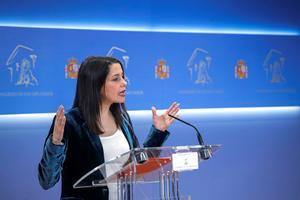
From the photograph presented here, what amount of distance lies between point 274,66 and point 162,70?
1073 mm

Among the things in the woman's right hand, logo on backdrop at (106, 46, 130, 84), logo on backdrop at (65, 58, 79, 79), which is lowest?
the woman's right hand

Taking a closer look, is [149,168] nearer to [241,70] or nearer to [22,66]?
[22,66]

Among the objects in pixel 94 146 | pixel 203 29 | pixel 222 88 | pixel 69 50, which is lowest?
pixel 94 146

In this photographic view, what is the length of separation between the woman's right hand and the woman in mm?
13

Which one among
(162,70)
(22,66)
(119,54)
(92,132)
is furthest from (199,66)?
(92,132)

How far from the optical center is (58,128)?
181cm

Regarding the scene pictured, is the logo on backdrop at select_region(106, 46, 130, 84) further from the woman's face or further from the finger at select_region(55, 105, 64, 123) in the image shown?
the finger at select_region(55, 105, 64, 123)

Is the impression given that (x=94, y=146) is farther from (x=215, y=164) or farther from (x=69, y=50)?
(x=215, y=164)

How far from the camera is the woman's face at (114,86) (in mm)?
2156

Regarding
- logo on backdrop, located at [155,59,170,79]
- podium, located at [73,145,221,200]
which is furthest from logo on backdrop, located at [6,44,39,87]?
podium, located at [73,145,221,200]

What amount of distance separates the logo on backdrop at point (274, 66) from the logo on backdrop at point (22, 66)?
201cm

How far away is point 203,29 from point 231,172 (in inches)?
49.6

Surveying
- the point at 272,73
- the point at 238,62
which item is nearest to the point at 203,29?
the point at 238,62

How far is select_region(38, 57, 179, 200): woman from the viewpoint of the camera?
1.95 meters
